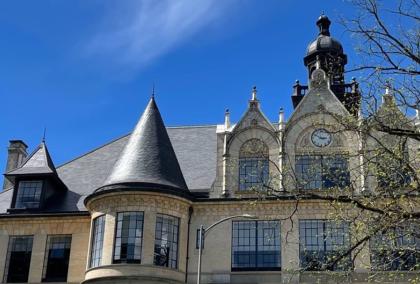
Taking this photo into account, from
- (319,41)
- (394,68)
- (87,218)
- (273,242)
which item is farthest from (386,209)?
(319,41)

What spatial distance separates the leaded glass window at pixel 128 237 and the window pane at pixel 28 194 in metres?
6.60

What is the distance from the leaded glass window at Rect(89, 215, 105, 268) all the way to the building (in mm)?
53

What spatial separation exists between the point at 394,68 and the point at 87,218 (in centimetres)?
2087

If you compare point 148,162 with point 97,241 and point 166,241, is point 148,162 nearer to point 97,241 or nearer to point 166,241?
point 166,241

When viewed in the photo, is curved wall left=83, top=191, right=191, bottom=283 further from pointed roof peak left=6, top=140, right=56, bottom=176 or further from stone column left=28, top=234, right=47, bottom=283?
pointed roof peak left=6, top=140, right=56, bottom=176

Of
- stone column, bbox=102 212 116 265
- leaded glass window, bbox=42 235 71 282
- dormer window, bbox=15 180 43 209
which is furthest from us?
dormer window, bbox=15 180 43 209

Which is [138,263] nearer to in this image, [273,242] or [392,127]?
[273,242]

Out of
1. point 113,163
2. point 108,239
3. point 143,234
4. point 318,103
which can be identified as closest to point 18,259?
point 108,239

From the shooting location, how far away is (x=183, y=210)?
3203cm

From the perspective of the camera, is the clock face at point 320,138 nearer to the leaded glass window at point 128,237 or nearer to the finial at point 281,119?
the finial at point 281,119

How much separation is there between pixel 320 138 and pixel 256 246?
21.7 feet

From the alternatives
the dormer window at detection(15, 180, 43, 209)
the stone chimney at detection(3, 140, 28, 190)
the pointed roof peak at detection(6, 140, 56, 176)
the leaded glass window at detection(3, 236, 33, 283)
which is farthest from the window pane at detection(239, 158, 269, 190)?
the stone chimney at detection(3, 140, 28, 190)

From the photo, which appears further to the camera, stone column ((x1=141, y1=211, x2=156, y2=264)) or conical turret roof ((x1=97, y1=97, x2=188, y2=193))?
conical turret roof ((x1=97, y1=97, x2=188, y2=193))

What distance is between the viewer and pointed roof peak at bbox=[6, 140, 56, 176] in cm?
3550
